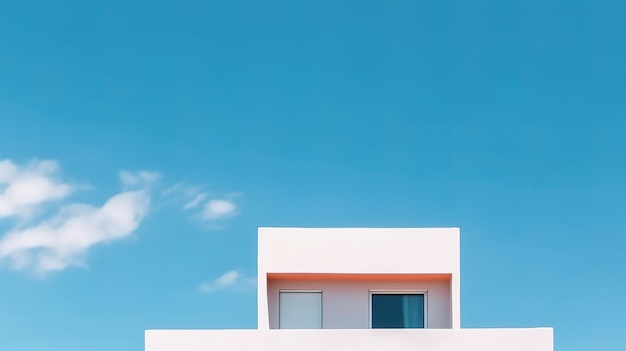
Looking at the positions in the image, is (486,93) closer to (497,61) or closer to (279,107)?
(497,61)

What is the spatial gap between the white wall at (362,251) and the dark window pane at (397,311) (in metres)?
0.76

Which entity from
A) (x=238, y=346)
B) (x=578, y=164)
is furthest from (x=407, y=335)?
(x=578, y=164)

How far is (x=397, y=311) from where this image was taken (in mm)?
20688

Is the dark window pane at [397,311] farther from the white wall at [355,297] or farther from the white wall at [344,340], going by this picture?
the white wall at [344,340]

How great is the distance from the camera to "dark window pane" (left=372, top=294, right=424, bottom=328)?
20.5 meters

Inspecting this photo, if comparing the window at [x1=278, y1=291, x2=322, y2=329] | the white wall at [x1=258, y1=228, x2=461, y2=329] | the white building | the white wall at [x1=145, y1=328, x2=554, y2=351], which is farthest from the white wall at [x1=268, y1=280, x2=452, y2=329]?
the white wall at [x1=145, y1=328, x2=554, y2=351]

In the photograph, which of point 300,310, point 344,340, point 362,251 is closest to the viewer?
point 344,340

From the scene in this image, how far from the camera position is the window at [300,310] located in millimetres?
20469

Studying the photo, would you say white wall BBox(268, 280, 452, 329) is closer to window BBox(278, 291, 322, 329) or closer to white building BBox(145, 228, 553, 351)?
white building BBox(145, 228, 553, 351)

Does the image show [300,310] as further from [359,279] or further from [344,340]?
[344,340]

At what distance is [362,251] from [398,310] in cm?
151

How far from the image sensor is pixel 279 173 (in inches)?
1045

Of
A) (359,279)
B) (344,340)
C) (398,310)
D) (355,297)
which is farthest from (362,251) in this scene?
(344,340)

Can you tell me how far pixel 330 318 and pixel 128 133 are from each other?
9022 mm
